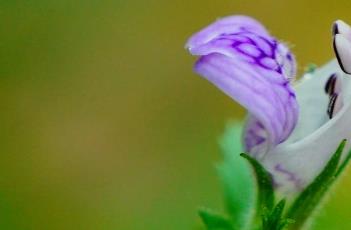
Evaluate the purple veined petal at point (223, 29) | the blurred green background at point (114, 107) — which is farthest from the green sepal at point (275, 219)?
the blurred green background at point (114, 107)

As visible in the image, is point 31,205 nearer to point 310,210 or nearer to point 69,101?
A: point 69,101

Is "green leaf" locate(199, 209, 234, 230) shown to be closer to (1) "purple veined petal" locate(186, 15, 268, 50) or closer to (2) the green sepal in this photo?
(2) the green sepal

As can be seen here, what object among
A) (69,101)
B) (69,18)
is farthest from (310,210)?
(69,18)

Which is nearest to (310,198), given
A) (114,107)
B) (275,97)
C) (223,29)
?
(275,97)

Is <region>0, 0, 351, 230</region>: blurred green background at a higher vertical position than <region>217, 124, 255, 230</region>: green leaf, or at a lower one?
higher

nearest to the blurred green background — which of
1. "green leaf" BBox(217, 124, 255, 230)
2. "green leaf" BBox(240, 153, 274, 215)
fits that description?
"green leaf" BBox(217, 124, 255, 230)

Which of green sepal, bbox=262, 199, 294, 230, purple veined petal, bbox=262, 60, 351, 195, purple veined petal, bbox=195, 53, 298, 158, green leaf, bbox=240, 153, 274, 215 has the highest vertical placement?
purple veined petal, bbox=195, 53, 298, 158

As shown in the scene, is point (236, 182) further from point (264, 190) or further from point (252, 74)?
point (252, 74)

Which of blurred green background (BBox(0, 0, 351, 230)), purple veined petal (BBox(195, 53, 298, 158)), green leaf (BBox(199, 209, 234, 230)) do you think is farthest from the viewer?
blurred green background (BBox(0, 0, 351, 230))
